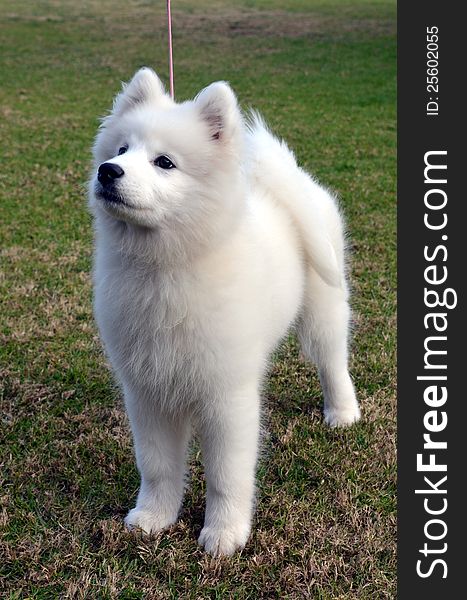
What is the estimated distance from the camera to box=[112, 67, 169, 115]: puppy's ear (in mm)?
2504

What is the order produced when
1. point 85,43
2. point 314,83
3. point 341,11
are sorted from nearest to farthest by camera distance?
point 314,83 < point 85,43 < point 341,11

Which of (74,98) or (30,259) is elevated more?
(74,98)

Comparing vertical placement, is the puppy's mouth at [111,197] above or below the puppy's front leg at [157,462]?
above

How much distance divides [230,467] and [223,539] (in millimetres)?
274

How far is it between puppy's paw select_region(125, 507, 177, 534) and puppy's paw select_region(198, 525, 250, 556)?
0.16m

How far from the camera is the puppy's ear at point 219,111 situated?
2373mm

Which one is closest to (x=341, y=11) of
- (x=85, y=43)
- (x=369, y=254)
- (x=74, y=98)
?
(x=85, y=43)

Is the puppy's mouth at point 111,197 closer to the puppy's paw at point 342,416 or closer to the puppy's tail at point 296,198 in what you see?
the puppy's tail at point 296,198

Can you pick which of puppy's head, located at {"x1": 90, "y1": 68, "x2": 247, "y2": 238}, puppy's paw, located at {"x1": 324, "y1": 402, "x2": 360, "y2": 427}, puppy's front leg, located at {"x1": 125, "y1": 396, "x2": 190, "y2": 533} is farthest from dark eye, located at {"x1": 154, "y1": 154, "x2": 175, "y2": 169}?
puppy's paw, located at {"x1": 324, "y1": 402, "x2": 360, "y2": 427}

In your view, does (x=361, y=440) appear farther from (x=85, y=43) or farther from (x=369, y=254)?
(x=85, y=43)

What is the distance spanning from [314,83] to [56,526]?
41.0 ft

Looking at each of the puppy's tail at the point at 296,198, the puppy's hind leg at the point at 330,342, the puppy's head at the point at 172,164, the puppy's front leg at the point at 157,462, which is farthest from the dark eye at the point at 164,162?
the puppy's hind leg at the point at 330,342

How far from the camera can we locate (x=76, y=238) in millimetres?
5855

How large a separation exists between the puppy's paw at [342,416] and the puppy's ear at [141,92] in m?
1.76
